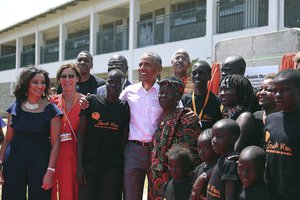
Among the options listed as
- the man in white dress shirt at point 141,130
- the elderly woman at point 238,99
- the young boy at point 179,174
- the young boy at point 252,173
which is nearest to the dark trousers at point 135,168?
the man in white dress shirt at point 141,130

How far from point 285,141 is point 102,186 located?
2077 millimetres

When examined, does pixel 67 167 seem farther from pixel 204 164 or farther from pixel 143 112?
pixel 204 164

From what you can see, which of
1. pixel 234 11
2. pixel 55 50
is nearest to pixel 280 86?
pixel 234 11

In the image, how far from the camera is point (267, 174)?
116 inches

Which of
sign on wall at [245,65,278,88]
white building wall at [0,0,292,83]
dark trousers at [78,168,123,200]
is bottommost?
dark trousers at [78,168,123,200]

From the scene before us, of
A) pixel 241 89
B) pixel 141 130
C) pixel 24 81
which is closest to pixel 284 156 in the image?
pixel 241 89

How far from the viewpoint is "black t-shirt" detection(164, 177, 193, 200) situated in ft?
11.8

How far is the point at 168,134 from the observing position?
151 inches

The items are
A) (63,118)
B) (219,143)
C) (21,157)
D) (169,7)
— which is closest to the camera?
(219,143)

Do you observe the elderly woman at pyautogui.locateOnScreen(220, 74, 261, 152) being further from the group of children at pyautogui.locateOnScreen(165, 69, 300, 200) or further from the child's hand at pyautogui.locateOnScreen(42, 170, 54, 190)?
the child's hand at pyautogui.locateOnScreen(42, 170, 54, 190)

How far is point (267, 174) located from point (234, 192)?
272mm

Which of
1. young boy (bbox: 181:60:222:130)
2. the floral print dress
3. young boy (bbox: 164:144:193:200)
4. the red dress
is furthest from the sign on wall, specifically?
the red dress

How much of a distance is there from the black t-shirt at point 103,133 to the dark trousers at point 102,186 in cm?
7

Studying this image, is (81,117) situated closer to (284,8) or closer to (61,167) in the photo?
(61,167)
